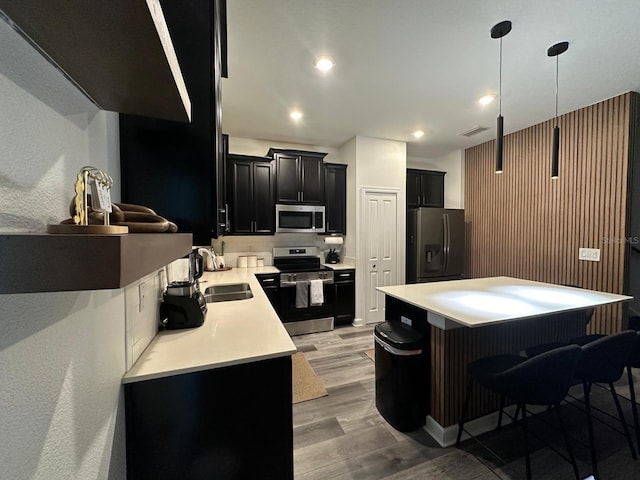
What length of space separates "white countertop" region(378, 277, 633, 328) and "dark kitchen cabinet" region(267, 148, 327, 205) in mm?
2128

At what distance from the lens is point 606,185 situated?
2.74m

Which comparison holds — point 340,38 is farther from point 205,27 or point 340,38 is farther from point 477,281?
point 477,281

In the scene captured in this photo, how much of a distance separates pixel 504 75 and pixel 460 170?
95.6 inches

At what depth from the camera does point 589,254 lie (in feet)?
9.48

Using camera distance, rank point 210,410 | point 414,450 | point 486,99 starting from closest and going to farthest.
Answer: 1. point 210,410
2. point 414,450
3. point 486,99

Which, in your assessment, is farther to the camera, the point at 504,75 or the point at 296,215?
the point at 296,215

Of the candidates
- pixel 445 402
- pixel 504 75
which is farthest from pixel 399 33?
pixel 445 402

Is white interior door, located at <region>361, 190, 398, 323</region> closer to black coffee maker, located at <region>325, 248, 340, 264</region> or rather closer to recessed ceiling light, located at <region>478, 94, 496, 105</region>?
black coffee maker, located at <region>325, 248, 340, 264</region>

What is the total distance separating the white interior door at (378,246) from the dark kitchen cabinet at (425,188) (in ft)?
1.87

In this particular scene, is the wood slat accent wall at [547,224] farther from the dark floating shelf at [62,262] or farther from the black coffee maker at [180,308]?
the dark floating shelf at [62,262]

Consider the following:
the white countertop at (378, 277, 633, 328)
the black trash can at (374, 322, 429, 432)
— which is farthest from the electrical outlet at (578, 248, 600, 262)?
the black trash can at (374, 322, 429, 432)

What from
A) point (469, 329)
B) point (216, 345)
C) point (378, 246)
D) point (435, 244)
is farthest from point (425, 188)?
point (216, 345)

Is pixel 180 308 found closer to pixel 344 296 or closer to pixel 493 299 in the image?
pixel 493 299

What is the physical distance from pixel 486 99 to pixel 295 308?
3389mm
